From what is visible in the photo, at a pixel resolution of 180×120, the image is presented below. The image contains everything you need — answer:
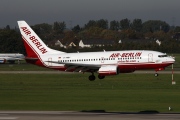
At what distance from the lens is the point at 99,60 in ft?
226

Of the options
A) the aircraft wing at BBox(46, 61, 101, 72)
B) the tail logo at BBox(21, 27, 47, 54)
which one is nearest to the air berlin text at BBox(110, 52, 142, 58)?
the aircraft wing at BBox(46, 61, 101, 72)

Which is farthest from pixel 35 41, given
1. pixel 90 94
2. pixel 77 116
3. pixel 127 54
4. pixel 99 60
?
pixel 77 116

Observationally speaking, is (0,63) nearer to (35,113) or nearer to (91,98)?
(91,98)

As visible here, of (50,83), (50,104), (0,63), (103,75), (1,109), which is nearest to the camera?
(1,109)

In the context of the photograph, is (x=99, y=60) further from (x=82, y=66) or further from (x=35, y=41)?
(x=35, y=41)

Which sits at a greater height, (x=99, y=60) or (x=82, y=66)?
(x=99, y=60)

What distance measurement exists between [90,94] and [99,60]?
2035 cm

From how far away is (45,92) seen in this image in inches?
2005

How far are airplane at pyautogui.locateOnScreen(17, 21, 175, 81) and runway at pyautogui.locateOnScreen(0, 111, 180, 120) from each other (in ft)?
99.2

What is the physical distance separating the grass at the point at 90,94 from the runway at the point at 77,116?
114 inches

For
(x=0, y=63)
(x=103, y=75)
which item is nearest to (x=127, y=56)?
(x=103, y=75)

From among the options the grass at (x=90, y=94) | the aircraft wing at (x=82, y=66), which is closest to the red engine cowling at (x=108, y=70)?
the grass at (x=90, y=94)

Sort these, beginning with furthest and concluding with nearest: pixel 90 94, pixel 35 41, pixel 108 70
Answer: pixel 35 41
pixel 108 70
pixel 90 94

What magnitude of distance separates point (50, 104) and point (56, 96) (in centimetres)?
554
